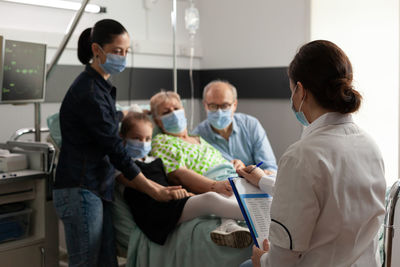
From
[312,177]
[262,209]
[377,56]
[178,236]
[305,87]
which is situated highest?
[377,56]

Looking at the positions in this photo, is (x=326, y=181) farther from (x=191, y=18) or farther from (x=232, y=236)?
(x=191, y=18)

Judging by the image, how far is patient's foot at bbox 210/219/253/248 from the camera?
76.0 inches

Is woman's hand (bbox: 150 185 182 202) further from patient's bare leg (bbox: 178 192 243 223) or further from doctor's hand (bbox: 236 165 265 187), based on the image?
doctor's hand (bbox: 236 165 265 187)

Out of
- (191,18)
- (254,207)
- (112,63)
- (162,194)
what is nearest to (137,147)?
(162,194)

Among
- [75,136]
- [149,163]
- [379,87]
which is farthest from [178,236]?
[379,87]

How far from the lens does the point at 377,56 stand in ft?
10.9

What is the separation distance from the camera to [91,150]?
2189mm

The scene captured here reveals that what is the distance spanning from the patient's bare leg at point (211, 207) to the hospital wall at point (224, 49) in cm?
151

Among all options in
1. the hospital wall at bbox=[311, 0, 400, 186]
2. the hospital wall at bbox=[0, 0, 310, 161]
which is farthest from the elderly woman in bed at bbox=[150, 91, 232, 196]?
the hospital wall at bbox=[311, 0, 400, 186]

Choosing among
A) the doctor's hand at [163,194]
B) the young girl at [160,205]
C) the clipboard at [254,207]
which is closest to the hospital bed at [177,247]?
the young girl at [160,205]

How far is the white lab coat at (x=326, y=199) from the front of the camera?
4.13 feet

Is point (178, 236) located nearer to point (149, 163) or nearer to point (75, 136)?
point (149, 163)

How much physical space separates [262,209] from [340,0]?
2.35 metres

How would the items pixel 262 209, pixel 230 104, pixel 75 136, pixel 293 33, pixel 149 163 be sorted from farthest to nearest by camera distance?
1. pixel 293 33
2. pixel 230 104
3. pixel 149 163
4. pixel 75 136
5. pixel 262 209
